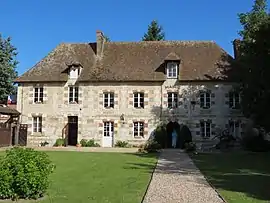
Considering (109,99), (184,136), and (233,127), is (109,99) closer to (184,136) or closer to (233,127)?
(184,136)

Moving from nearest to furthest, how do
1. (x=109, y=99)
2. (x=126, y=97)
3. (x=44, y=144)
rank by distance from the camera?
(x=126, y=97), (x=44, y=144), (x=109, y=99)

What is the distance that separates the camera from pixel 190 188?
1031cm

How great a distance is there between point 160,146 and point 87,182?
54.0ft

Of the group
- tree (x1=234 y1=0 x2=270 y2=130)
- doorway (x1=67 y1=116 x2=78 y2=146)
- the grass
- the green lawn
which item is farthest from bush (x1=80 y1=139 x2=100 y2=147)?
the green lawn

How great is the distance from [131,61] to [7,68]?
39.2 ft

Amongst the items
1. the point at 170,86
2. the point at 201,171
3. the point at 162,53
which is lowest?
the point at 201,171

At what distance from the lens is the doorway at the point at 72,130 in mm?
29972

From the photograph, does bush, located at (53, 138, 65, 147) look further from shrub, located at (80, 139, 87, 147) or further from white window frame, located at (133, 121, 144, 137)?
white window frame, located at (133, 121, 144, 137)

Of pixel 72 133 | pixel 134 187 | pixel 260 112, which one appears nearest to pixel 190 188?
pixel 134 187

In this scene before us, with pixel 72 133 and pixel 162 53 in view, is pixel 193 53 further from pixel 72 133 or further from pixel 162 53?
pixel 72 133

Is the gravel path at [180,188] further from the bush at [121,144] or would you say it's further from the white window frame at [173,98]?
the white window frame at [173,98]

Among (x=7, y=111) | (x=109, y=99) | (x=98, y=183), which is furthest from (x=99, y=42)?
(x=98, y=183)

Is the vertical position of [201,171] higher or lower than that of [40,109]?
lower

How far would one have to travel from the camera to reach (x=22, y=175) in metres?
8.25
